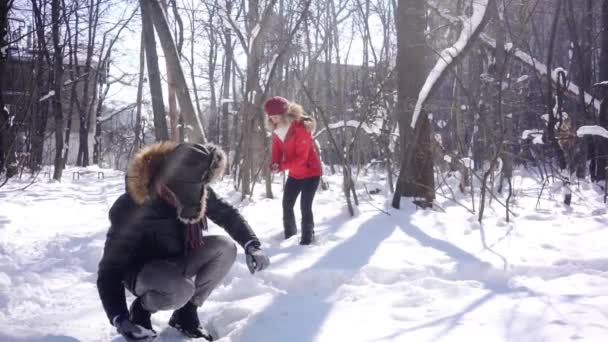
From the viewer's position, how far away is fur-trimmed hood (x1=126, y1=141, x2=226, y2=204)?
1990mm

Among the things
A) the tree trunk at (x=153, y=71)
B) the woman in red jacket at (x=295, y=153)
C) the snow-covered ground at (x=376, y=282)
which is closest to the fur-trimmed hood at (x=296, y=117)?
the woman in red jacket at (x=295, y=153)

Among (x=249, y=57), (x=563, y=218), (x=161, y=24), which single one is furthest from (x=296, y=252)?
(x=161, y=24)

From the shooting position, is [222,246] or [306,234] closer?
[222,246]

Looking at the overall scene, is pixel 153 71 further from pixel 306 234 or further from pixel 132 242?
pixel 132 242

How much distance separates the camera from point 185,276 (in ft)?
7.33

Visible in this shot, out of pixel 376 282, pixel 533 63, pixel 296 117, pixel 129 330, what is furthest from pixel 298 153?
pixel 533 63

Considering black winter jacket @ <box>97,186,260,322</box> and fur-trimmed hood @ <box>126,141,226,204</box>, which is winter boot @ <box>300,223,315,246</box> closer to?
black winter jacket @ <box>97,186,260,322</box>

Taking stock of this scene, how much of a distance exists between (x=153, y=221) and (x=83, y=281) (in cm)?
143

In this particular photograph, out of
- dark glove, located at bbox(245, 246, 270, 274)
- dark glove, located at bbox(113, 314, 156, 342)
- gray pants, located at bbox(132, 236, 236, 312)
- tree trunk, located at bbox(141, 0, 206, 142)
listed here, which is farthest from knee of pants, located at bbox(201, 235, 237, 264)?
tree trunk, located at bbox(141, 0, 206, 142)

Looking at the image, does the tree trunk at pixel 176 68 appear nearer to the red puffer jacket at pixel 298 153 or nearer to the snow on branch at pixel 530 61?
the red puffer jacket at pixel 298 153

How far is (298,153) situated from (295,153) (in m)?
0.03

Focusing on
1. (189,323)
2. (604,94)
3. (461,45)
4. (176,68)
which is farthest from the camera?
(176,68)

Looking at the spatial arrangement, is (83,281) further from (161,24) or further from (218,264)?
(161,24)

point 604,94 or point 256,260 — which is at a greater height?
point 604,94
